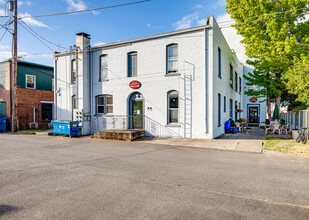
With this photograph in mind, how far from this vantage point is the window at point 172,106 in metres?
13.6

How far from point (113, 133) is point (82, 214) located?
9.86 m

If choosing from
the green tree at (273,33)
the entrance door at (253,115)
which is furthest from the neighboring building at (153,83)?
the entrance door at (253,115)

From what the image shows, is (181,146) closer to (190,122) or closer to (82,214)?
(190,122)

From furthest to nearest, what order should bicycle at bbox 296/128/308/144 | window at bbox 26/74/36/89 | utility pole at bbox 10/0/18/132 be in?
window at bbox 26/74/36/89 → utility pole at bbox 10/0/18/132 → bicycle at bbox 296/128/308/144

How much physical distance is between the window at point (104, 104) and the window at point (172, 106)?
496 centimetres

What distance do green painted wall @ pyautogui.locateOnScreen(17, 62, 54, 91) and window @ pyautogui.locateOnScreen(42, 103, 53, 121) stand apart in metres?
2.21

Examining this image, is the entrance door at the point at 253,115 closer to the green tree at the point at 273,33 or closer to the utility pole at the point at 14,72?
the green tree at the point at 273,33

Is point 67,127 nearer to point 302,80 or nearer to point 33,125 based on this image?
point 33,125

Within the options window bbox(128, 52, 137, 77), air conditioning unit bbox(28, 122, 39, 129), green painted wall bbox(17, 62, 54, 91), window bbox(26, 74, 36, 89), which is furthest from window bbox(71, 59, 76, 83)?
window bbox(26, 74, 36, 89)

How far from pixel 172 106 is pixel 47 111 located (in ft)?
52.7

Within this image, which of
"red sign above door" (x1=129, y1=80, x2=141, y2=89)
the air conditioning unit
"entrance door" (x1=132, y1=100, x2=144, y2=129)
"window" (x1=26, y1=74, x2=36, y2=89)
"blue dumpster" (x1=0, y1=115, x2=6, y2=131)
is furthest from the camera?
"window" (x1=26, y1=74, x2=36, y2=89)

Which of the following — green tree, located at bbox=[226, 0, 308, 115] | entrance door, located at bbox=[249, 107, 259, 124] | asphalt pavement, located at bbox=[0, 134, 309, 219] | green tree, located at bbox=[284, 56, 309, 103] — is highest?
green tree, located at bbox=[226, 0, 308, 115]

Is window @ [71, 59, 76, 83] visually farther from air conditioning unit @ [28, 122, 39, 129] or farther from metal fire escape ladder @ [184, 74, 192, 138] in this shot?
metal fire escape ladder @ [184, 74, 192, 138]

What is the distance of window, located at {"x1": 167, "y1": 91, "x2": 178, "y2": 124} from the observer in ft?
44.8
